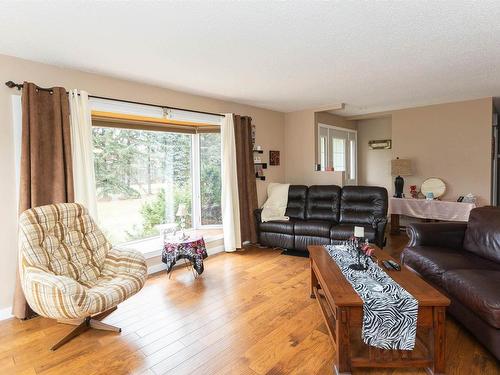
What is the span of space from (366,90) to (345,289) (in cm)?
314

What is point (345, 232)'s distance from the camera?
404cm

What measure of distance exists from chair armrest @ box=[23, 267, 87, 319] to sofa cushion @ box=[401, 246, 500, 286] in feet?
9.04

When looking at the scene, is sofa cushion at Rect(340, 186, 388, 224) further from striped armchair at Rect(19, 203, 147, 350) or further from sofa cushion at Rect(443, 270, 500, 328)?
striped armchair at Rect(19, 203, 147, 350)

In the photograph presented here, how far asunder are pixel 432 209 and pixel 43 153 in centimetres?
527

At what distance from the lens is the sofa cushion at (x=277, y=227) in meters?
4.50

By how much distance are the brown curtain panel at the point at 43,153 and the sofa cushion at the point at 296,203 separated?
10.5ft

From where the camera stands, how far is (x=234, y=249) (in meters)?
4.55

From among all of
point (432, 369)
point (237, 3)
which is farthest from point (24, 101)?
point (432, 369)

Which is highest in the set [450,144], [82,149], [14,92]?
[14,92]

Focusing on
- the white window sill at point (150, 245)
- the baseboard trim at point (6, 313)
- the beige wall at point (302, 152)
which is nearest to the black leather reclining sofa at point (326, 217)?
the beige wall at point (302, 152)

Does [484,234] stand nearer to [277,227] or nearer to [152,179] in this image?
[277,227]

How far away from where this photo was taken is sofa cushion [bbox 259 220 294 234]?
4.50 metres

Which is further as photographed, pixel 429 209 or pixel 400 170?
pixel 400 170

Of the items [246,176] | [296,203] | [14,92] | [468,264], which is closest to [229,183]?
[246,176]
